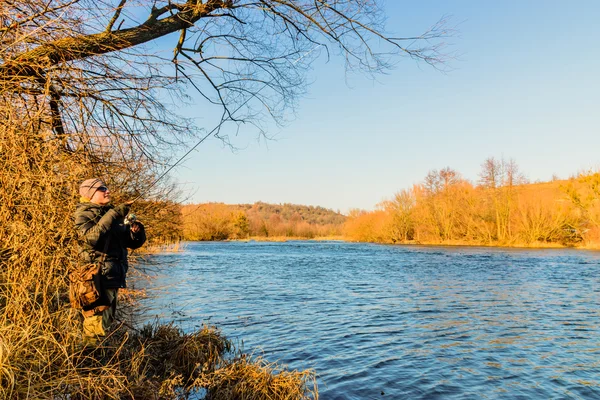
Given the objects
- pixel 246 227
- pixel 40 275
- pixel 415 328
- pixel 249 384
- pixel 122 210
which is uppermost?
pixel 246 227

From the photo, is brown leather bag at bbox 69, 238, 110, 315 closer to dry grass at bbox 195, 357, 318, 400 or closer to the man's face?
the man's face

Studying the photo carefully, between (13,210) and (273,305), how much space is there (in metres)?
8.42

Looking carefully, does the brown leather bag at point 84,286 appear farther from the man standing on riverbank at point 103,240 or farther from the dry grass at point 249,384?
the dry grass at point 249,384

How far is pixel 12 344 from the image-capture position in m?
3.32

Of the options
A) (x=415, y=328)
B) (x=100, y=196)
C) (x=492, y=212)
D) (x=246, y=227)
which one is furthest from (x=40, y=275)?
(x=246, y=227)

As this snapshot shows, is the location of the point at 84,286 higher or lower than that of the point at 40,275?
lower

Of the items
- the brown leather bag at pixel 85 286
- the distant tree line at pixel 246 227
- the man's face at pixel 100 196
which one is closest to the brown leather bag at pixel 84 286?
the brown leather bag at pixel 85 286

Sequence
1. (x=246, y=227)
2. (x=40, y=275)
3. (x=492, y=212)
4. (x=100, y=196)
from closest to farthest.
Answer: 1. (x=40, y=275)
2. (x=100, y=196)
3. (x=492, y=212)
4. (x=246, y=227)

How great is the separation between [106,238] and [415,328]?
22.8 ft

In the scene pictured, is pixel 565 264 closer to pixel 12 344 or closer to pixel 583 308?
pixel 583 308

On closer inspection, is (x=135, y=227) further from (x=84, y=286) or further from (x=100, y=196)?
(x=84, y=286)

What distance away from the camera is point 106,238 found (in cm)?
392

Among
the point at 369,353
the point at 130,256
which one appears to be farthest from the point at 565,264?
the point at 130,256

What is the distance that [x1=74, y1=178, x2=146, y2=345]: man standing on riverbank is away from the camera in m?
3.80
